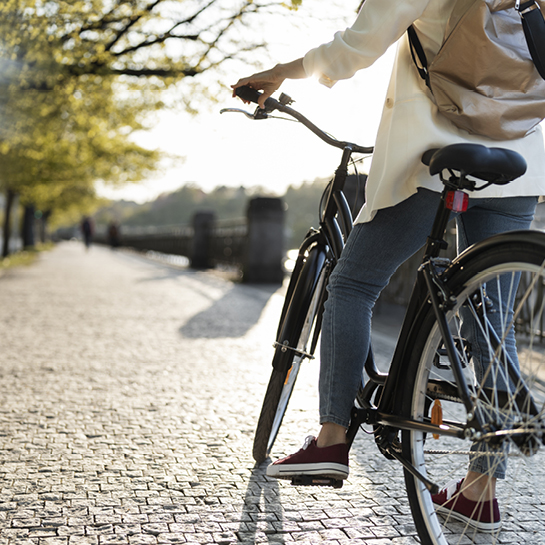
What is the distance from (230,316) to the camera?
795 centimetres

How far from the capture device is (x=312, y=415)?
12.2 ft

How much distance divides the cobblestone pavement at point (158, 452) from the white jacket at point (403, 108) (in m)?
1.15

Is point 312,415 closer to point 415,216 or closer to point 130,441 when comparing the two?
point 130,441

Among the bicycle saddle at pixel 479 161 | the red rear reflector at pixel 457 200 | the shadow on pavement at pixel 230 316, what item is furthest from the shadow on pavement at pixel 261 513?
the shadow on pavement at pixel 230 316

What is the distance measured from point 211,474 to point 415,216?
141 centimetres

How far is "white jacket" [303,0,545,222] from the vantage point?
190 cm

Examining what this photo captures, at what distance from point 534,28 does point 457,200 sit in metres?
0.50

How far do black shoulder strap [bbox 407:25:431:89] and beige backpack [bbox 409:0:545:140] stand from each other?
0.10 ft

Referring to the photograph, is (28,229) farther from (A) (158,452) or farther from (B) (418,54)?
(B) (418,54)

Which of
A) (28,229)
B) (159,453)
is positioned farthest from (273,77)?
(28,229)

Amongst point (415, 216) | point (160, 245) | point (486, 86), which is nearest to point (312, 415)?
point (415, 216)

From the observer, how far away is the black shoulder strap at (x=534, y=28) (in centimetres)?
178

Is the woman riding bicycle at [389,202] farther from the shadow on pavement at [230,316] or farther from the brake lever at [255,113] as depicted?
the shadow on pavement at [230,316]

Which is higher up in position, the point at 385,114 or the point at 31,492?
the point at 385,114
